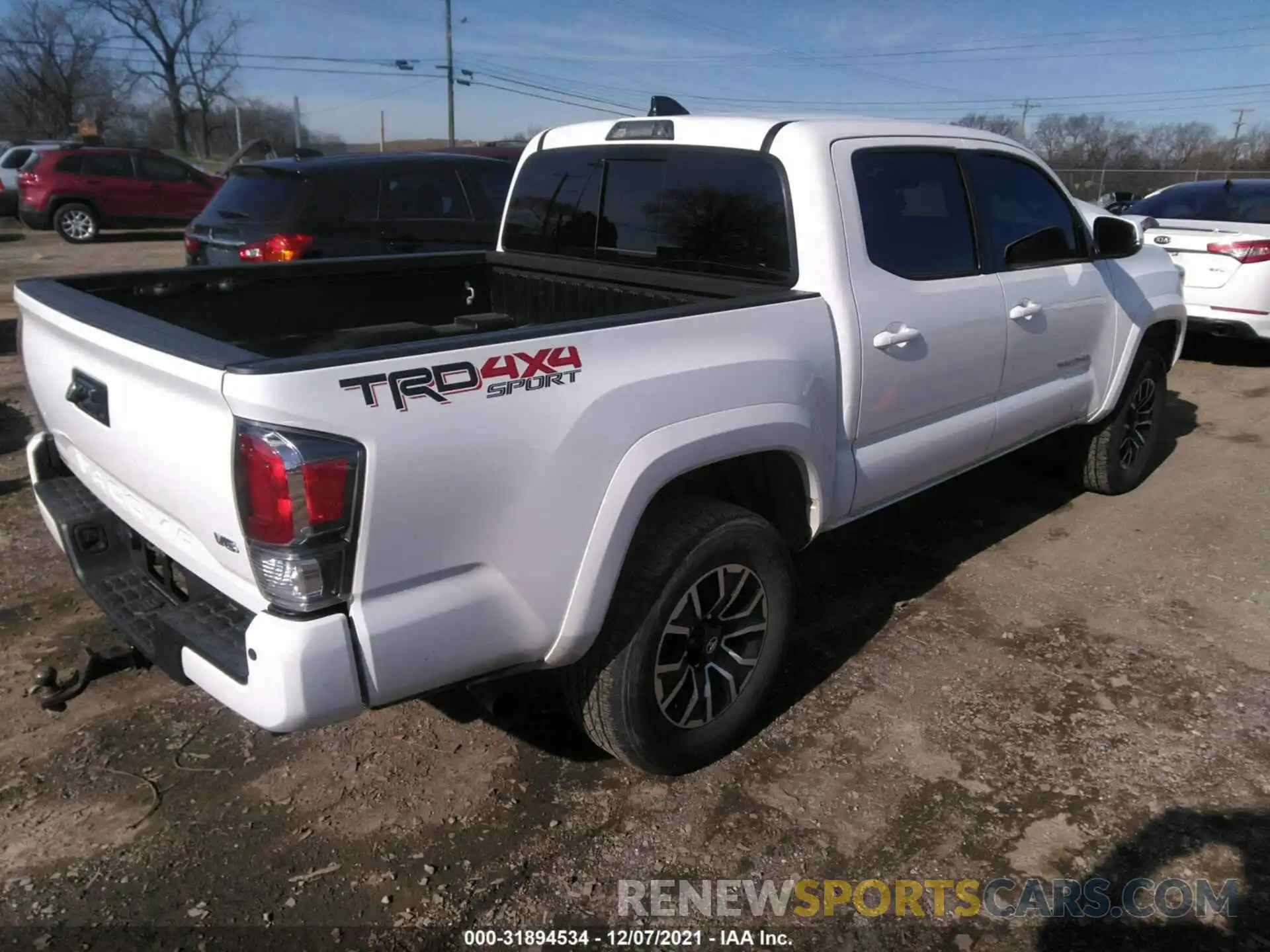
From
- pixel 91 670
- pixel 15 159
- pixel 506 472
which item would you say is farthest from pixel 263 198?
pixel 15 159

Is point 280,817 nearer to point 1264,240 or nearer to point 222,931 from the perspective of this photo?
point 222,931

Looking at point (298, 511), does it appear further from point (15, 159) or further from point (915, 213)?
point (15, 159)

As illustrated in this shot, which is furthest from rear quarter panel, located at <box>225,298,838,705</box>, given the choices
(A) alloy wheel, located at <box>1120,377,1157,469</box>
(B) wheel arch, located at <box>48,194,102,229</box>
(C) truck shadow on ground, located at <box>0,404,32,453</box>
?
(B) wheel arch, located at <box>48,194,102,229</box>

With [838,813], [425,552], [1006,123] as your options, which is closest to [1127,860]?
[838,813]

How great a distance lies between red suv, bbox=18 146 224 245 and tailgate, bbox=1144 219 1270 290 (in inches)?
664

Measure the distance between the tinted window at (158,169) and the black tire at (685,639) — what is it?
1880cm

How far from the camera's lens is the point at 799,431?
302 cm

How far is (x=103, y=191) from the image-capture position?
1781 cm

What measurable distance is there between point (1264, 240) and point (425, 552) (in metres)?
8.01

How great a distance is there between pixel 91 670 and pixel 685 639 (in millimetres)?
1794

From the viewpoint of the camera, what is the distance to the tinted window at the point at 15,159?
763 inches

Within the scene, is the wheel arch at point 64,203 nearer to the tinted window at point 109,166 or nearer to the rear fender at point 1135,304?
the tinted window at point 109,166

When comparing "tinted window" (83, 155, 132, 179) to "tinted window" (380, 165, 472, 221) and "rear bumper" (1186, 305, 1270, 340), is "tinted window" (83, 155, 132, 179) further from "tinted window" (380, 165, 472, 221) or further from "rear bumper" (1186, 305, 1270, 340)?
"rear bumper" (1186, 305, 1270, 340)

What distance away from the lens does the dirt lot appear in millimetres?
2498
